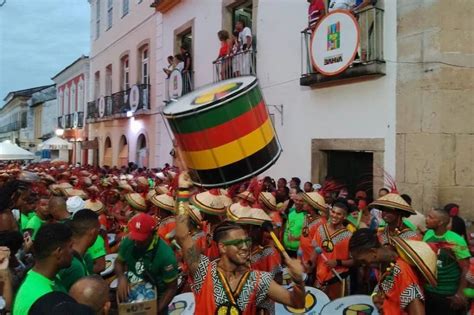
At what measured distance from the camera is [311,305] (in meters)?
3.86

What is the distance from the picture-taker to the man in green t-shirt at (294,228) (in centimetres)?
620

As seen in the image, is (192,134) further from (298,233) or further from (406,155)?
(406,155)

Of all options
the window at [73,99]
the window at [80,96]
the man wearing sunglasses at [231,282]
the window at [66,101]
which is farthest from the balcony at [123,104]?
the man wearing sunglasses at [231,282]

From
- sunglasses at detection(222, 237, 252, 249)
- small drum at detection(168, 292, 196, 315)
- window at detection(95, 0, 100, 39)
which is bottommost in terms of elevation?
small drum at detection(168, 292, 196, 315)

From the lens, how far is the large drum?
9.29ft

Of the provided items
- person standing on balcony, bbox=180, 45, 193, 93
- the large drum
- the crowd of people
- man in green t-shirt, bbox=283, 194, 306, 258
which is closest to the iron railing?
the crowd of people

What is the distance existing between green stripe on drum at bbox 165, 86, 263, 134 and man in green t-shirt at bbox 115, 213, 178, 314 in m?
1.29

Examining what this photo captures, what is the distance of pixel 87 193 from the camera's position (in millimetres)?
8094

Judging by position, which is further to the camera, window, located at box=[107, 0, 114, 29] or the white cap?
window, located at box=[107, 0, 114, 29]

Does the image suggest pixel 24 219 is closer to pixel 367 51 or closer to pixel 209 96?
pixel 209 96

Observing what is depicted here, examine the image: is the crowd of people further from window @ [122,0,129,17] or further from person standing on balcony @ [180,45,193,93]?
window @ [122,0,129,17]

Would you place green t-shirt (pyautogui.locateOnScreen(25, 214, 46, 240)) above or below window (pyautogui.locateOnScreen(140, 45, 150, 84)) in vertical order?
below

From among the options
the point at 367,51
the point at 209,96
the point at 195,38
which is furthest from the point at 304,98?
the point at 209,96

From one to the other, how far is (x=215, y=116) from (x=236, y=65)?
8.92m
